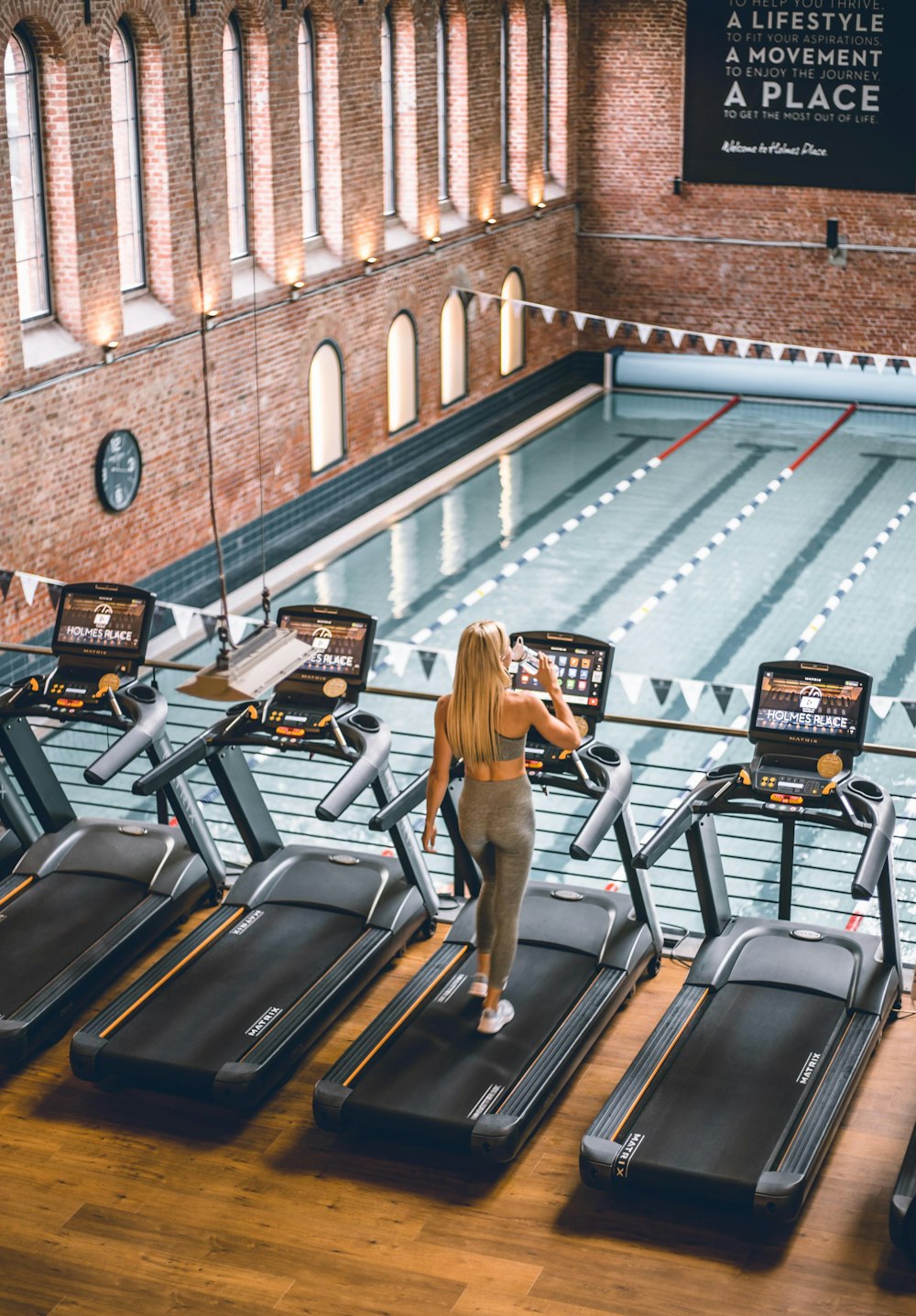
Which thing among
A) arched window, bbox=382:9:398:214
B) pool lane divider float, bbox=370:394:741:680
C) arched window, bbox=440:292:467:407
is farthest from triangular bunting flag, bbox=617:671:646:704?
arched window, bbox=440:292:467:407

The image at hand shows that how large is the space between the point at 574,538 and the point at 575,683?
8.69 meters

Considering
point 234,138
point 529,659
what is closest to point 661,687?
point 529,659

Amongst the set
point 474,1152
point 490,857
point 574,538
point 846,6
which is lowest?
point 574,538

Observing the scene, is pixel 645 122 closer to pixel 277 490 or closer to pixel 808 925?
pixel 277 490

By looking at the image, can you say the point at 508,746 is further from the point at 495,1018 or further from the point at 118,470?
the point at 118,470

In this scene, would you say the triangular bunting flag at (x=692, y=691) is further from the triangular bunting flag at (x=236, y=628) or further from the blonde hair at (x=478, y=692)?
the triangular bunting flag at (x=236, y=628)

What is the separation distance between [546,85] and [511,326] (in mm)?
2768

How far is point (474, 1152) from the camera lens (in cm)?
525

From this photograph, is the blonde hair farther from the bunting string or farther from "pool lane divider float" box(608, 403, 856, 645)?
the bunting string

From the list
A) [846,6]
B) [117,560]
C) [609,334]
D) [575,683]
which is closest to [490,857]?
[575,683]

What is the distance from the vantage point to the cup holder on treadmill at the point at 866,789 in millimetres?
5859

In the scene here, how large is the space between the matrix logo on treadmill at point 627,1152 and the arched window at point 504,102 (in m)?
14.6

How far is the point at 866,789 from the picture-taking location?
5906 millimetres

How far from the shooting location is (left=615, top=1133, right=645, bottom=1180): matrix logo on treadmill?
505 centimetres
